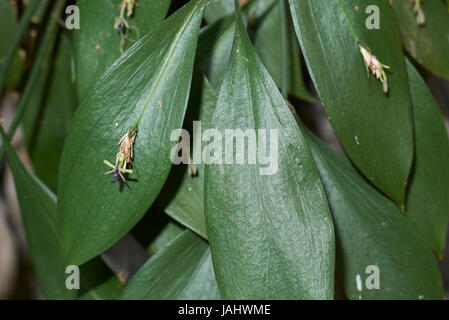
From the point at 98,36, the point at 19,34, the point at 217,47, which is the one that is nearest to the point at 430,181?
the point at 217,47

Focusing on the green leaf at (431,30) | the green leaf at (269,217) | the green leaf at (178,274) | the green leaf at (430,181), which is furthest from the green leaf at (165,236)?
the green leaf at (431,30)

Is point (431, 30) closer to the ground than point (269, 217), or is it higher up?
higher up

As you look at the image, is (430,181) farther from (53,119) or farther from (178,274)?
(53,119)

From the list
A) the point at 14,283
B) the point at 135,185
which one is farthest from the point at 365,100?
the point at 14,283

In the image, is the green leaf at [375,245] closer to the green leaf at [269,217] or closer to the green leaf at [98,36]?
the green leaf at [269,217]
